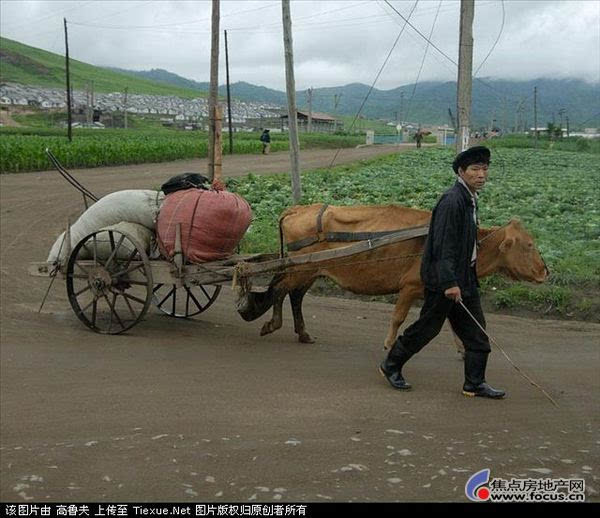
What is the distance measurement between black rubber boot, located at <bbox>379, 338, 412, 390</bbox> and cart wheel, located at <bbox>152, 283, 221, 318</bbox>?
3583 millimetres

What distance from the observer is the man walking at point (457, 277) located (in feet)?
20.8

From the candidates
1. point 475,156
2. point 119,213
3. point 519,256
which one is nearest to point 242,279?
point 119,213

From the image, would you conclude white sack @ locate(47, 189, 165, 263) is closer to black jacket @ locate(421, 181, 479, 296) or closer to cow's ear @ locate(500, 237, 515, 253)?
black jacket @ locate(421, 181, 479, 296)

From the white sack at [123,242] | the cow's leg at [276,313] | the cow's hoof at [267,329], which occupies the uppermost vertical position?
the white sack at [123,242]

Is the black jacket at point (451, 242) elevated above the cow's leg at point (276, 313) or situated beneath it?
elevated above

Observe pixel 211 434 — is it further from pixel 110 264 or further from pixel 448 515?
pixel 110 264

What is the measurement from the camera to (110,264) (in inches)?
356

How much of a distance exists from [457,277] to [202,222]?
11.0ft

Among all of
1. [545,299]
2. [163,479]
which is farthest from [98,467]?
[545,299]

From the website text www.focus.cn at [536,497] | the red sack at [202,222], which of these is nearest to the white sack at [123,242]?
the red sack at [202,222]

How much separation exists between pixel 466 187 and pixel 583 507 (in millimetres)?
2894

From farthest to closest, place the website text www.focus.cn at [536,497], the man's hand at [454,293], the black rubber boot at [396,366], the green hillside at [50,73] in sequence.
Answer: the green hillside at [50,73] → the black rubber boot at [396,366] → the man's hand at [454,293] → the website text www.focus.cn at [536,497]

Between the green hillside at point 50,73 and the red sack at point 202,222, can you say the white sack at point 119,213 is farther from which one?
the green hillside at point 50,73

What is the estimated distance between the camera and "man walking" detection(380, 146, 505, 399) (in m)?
6.33
